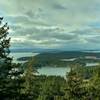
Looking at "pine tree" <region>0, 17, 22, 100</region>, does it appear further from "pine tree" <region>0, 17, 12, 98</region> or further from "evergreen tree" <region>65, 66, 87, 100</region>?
"evergreen tree" <region>65, 66, 87, 100</region>

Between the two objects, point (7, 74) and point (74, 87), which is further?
point (74, 87)

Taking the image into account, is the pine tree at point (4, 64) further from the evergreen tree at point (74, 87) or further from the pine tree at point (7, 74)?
the evergreen tree at point (74, 87)

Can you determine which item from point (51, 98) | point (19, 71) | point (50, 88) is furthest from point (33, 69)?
point (50, 88)

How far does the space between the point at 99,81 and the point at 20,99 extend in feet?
56.1

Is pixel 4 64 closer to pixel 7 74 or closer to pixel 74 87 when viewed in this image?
pixel 7 74

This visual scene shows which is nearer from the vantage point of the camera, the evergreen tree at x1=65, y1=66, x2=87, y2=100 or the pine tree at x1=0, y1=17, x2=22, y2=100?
the pine tree at x1=0, y1=17, x2=22, y2=100

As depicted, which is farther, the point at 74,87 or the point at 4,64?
the point at 74,87

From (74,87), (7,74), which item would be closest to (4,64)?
(7,74)

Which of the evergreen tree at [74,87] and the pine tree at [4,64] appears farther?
the evergreen tree at [74,87]

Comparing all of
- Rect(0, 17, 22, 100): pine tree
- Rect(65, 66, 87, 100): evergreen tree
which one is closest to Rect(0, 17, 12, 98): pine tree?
Rect(0, 17, 22, 100): pine tree

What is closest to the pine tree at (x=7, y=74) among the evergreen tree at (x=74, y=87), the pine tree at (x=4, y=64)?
the pine tree at (x=4, y=64)

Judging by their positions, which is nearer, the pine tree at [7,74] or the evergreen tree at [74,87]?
the pine tree at [7,74]

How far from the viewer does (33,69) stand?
153 ft

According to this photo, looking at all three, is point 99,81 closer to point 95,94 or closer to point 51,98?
point 95,94
